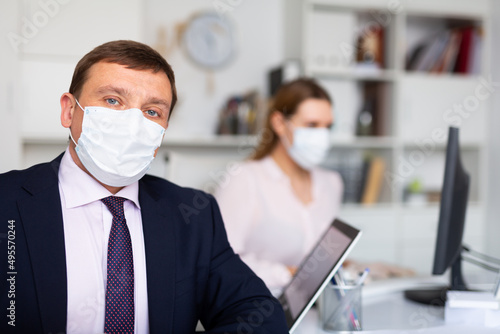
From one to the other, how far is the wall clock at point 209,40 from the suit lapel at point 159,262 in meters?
2.04

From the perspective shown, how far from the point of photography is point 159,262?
3.56 ft

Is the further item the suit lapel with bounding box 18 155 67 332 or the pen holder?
the pen holder

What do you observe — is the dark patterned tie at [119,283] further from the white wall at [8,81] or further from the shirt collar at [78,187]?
the white wall at [8,81]

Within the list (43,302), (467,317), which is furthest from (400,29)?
(43,302)

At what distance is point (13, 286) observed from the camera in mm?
958

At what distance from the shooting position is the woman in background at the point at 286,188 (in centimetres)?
206

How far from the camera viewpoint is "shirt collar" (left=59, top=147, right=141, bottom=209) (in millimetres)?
1052

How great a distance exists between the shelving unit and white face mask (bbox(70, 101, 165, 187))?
6.78 ft

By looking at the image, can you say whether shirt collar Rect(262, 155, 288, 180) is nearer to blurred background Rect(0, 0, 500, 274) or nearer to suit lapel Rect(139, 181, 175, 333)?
blurred background Rect(0, 0, 500, 274)

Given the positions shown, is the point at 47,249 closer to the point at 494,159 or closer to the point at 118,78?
the point at 118,78

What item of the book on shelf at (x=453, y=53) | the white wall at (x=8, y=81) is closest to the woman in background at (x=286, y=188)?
the white wall at (x=8, y=81)

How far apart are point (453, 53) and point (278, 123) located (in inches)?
65.1

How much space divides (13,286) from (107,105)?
39 cm

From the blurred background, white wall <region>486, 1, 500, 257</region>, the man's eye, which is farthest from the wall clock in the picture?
the man's eye
